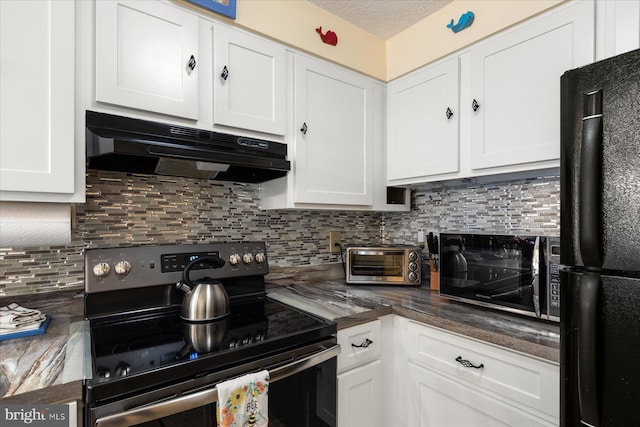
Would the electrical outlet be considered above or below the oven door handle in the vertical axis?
above

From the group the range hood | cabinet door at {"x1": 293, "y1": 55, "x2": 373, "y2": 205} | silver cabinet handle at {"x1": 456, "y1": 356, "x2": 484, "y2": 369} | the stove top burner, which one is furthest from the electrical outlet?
silver cabinet handle at {"x1": 456, "y1": 356, "x2": 484, "y2": 369}

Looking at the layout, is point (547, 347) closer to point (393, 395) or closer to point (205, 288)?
point (393, 395)

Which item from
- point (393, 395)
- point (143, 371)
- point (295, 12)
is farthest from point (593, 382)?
point (295, 12)

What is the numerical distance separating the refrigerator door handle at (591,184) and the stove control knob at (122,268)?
4.80ft

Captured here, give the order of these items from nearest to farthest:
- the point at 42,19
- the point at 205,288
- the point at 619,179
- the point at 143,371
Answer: the point at 619,179, the point at 143,371, the point at 42,19, the point at 205,288

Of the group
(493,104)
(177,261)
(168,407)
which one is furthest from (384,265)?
(168,407)

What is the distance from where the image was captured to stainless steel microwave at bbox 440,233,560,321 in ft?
4.13

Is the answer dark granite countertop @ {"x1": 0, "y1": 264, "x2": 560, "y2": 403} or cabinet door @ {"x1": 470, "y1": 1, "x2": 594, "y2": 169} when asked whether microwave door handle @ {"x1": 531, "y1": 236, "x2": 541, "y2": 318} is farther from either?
cabinet door @ {"x1": 470, "y1": 1, "x2": 594, "y2": 169}

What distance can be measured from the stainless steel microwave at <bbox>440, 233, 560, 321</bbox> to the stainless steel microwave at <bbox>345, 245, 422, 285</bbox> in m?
0.28

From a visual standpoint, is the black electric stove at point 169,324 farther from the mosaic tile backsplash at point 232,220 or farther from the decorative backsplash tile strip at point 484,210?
the decorative backsplash tile strip at point 484,210

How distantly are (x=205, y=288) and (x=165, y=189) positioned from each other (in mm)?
571

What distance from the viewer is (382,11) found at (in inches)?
69.2

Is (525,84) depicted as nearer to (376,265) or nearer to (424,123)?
(424,123)

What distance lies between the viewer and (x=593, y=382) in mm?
728
